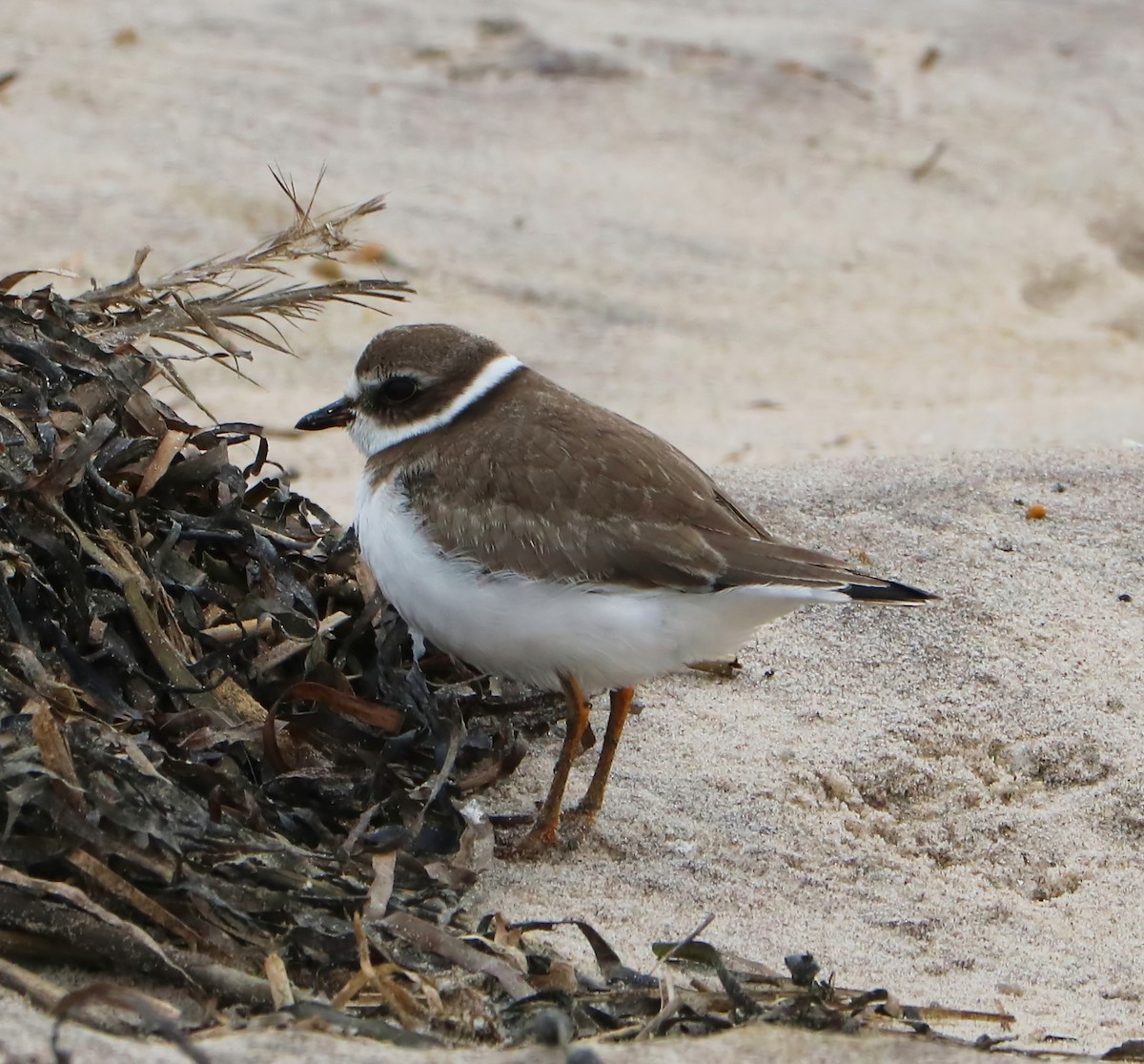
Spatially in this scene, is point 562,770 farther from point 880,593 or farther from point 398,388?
point 398,388

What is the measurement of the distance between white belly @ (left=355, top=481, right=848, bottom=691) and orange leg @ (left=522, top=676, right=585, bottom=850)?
0.06 metres

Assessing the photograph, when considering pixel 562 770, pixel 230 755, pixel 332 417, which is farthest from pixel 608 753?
pixel 332 417

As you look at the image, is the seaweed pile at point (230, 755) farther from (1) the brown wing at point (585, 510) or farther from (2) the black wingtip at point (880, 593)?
(2) the black wingtip at point (880, 593)

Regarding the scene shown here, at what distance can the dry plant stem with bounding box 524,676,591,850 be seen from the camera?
3279 mm

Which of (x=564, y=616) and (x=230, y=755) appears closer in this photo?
(x=230, y=755)

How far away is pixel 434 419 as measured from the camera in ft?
12.1

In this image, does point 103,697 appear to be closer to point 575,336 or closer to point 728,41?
point 575,336

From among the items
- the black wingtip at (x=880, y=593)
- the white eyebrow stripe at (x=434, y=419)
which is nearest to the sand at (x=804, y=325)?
the black wingtip at (x=880, y=593)

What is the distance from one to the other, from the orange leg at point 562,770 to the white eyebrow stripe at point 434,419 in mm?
718

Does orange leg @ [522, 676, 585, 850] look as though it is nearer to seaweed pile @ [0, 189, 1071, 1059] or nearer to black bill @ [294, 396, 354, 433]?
seaweed pile @ [0, 189, 1071, 1059]

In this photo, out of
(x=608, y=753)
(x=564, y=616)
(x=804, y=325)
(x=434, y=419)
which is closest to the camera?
(x=564, y=616)

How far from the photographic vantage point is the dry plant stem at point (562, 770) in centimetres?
328

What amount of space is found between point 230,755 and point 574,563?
780 millimetres

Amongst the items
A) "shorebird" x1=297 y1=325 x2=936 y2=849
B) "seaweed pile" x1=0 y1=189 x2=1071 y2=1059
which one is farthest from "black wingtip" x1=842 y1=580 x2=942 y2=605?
"seaweed pile" x1=0 y1=189 x2=1071 y2=1059
